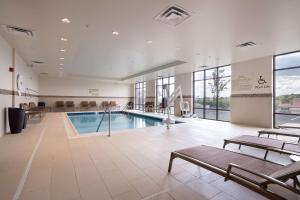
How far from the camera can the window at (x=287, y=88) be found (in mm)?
5949

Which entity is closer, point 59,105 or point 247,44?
point 247,44

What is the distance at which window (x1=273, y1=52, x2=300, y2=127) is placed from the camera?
595 centimetres

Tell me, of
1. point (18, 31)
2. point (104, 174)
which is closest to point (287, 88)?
point (104, 174)

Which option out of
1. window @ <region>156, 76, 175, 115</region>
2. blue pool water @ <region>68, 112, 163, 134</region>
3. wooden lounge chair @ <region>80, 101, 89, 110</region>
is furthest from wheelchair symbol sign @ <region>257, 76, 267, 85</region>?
wooden lounge chair @ <region>80, 101, 89, 110</region>

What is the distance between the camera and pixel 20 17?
140 inches

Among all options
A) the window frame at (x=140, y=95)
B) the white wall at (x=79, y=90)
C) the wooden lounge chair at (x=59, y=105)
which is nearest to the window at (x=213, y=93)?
the window frame at (x=140, y=95)

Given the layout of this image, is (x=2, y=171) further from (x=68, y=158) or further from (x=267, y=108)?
(x=267, y=108)

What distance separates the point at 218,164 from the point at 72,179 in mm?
2000

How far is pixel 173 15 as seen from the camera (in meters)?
3.44

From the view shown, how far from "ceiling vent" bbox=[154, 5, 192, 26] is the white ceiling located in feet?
0.37

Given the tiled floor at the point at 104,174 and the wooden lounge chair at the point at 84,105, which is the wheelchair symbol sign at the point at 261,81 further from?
the wooden lounge chair at the point at 84,105

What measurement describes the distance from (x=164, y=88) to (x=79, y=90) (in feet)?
25.5

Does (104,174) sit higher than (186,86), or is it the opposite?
(186,86)

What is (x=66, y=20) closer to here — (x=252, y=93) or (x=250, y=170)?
(x=250, y=170)
